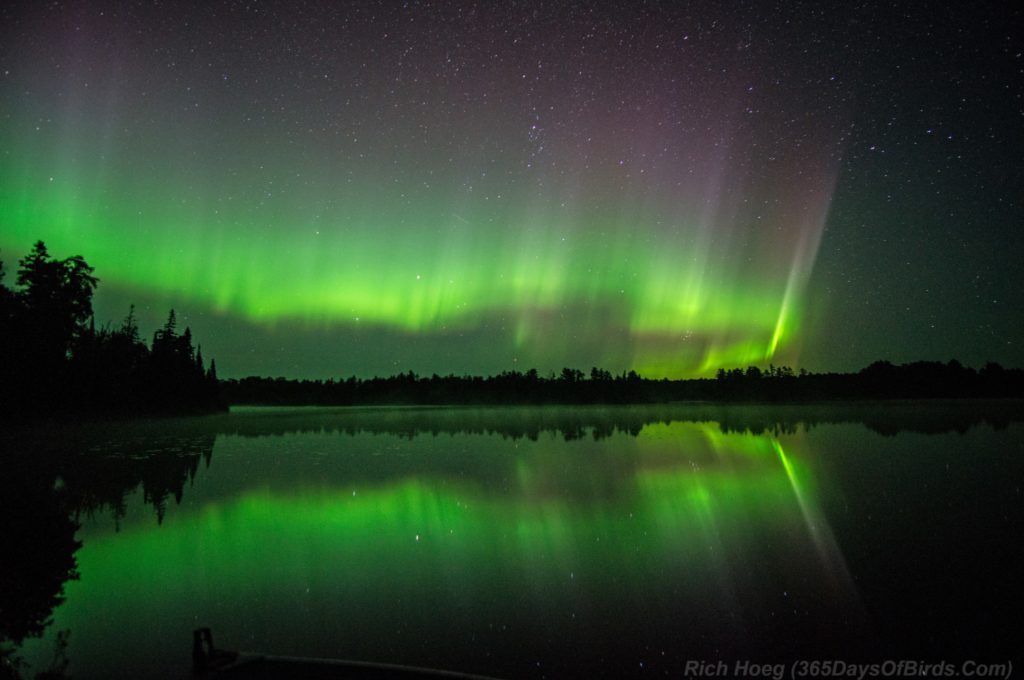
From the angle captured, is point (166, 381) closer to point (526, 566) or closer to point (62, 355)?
point (62, 355)

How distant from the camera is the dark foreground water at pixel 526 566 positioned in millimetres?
7020

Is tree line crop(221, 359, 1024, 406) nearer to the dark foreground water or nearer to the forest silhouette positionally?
the forest silhouette

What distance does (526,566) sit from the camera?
10.4 m

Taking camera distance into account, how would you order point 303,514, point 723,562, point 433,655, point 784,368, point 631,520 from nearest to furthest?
point 433,655, point 723,562, point 631,520, point 303,514, point 784,368

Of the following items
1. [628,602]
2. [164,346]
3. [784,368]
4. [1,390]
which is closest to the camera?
[628,602]

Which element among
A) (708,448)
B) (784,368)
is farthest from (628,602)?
(784,368)

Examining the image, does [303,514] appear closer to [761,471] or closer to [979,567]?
[979,567]

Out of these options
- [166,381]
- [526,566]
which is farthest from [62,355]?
[526,566]

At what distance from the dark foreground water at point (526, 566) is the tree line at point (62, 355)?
27.2m

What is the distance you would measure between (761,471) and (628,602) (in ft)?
49.5

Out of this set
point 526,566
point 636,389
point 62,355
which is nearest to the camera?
point 526,566

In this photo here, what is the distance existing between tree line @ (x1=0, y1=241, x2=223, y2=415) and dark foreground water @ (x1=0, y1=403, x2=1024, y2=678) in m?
27.2

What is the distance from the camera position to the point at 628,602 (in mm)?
8438

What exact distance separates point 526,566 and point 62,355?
53.1 m
